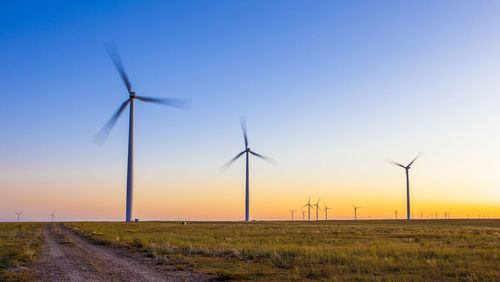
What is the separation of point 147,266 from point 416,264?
1404 cm

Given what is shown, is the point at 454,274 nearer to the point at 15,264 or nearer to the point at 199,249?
the point at 199,249

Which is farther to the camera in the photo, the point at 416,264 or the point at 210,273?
the point at 416,264

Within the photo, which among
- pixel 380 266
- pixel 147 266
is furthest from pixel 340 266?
pixel 147 266

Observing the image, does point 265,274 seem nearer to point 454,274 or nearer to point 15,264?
point 454,274

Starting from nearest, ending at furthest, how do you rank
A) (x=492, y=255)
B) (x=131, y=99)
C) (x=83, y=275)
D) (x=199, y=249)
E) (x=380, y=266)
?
1. (x=83, y=275)
2. (x=380, y=266)
3. (x=492, y=255)
4. (x=199, y=249)
5. (x=131, y=99)

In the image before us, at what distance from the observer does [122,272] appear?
19.6m

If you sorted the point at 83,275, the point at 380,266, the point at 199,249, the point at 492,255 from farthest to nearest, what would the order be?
the point at 199,249
the point at 492,255
the point at 380,266
the point at 83,275

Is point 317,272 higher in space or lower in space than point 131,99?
lower

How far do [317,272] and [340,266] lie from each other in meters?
2.50

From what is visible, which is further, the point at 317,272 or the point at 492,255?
the point at 492,255

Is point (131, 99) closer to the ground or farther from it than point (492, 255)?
farther from it

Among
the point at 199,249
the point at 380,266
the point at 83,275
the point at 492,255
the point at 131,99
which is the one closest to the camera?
the point at 83,275

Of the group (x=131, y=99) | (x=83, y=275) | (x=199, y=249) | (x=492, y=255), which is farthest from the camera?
(x=131, y=99)

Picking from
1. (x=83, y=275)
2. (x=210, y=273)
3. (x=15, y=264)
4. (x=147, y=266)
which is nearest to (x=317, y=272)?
(x=210, y=273)
